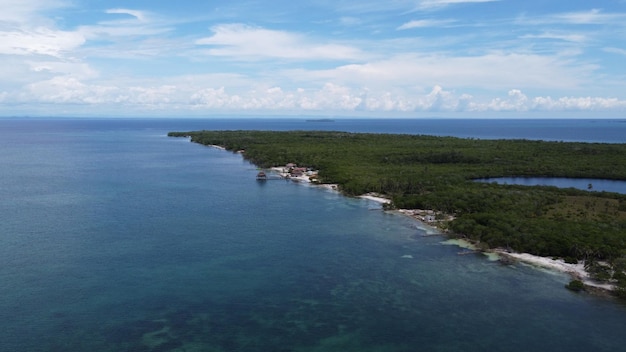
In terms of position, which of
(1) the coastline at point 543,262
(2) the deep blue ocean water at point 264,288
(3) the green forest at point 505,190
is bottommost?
(2) the deep blue ocean water at point 264,288

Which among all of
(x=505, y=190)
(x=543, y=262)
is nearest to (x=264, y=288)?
(x=543, y=262)

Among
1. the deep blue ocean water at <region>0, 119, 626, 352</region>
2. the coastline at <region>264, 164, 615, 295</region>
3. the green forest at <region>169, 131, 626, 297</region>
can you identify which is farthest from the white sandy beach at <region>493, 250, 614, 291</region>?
the deep blue ocean water at <region>0, 119, 626, 352</region>

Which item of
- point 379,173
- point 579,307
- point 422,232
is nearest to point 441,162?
point 379,173

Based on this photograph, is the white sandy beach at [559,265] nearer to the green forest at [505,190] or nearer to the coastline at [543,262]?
the coastline at [543,262]

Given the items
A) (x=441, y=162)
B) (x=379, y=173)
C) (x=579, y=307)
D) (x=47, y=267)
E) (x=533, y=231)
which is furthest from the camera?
(x=441, y=162)

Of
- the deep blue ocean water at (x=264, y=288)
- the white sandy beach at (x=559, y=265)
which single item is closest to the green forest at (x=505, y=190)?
the white sandy beach at (x=559, y=265)

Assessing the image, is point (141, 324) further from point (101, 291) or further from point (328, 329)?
point (328, 329)
